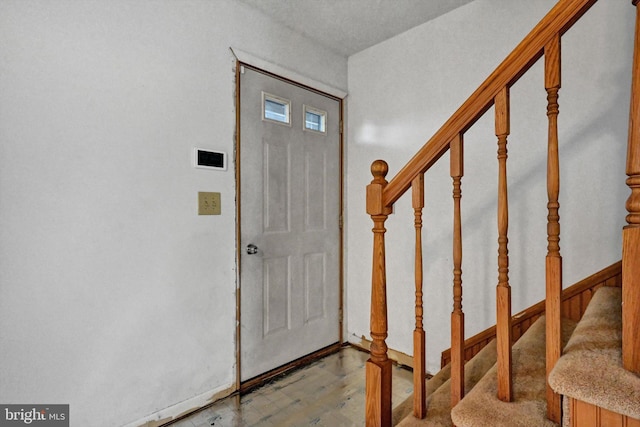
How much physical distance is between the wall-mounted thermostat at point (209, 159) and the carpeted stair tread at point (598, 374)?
5.98ft

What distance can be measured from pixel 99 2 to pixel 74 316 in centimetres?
151

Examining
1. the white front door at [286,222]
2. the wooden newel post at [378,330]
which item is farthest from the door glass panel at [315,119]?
the wooden newel post at [378,330]

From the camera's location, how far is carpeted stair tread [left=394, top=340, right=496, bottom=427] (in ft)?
3.68

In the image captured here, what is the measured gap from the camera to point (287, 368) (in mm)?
2375

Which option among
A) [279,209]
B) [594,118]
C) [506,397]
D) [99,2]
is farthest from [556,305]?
[99,2]

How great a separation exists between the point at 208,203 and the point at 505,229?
157 cm

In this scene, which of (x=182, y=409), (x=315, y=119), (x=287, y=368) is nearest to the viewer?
(x=182, y=409)

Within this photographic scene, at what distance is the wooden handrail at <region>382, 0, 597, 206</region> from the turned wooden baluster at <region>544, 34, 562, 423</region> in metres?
0.03

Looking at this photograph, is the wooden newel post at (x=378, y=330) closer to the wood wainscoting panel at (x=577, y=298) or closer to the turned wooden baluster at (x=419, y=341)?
the turned wooden baluster at (x=419, y=341)

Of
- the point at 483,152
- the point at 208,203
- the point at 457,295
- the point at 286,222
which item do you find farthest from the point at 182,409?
the point at 483,152

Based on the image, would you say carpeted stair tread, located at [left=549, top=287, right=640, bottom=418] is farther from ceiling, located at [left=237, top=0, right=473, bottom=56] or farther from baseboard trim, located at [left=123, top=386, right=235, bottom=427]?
ceiling, located at [left=237, top=0, right=473, bottom=56]

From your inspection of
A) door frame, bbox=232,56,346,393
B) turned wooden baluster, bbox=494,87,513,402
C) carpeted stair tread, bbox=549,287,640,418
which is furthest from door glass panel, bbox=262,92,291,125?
carpeted stair tread, bbox=549,287,640,418

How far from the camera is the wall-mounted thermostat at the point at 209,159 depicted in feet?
6.28

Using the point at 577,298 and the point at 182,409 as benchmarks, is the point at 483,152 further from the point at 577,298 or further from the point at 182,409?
the point at 182,409
